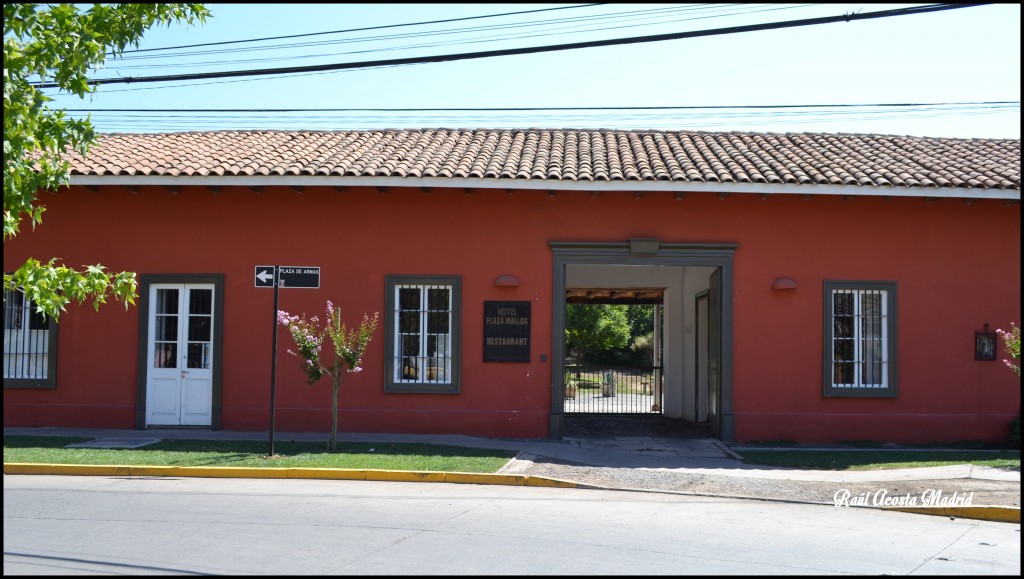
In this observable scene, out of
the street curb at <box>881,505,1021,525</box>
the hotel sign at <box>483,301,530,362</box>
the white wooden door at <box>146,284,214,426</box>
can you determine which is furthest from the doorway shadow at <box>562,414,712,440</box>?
the white wooden door at <box>146,284,214,426</box>

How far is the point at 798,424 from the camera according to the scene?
46.2ft

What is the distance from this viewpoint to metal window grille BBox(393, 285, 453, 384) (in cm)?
1421

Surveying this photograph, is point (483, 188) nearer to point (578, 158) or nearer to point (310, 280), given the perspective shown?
point (578, 158)

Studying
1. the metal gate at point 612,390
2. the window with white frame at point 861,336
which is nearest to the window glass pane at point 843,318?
the window with white frame at point 861,336

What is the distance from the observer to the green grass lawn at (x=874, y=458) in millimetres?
11984

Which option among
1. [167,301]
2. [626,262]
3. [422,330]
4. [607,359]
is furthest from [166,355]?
[607,359]

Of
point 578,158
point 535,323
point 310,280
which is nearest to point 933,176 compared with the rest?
point 578,158

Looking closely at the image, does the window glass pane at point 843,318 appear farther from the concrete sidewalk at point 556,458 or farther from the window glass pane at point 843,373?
the concrete sidewalk at point 556,458

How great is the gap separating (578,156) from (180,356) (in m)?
7.11

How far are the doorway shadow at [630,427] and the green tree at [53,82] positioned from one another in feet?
27.7

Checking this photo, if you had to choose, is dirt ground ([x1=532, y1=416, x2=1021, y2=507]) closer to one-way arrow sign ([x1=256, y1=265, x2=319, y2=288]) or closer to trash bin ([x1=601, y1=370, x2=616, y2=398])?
one-way arrow sign ([x1=256, y1=265, x2=319, y2=288])

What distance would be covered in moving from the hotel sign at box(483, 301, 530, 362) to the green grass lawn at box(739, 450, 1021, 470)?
3.61m

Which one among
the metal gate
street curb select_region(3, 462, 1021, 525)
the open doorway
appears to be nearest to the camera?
street curb select_region(3, 462, 1021, 525)

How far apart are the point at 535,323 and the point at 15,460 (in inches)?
283
